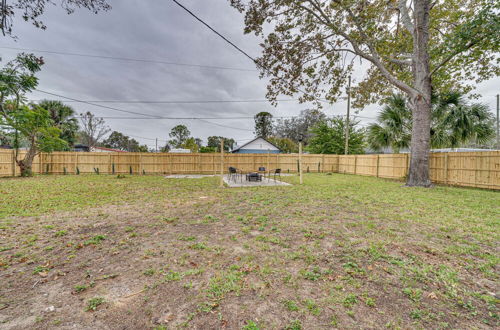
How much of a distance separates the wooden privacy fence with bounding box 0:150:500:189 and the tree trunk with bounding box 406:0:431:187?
1.75 meters

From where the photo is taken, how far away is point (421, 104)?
27.6 feet

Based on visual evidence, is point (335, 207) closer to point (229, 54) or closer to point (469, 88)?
point (469, 88)

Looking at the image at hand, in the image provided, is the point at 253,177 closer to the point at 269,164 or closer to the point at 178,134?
the point at 269,164

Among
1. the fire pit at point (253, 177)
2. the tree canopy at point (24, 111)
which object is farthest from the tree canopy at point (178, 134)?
the fire pit at point (253, 177)

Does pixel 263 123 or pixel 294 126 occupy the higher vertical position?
pixel 263 123

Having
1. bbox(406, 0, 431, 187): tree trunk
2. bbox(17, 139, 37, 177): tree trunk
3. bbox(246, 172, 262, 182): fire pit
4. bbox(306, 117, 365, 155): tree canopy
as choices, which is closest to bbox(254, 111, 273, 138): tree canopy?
bbox(306, 117, 365, 155): tree canopy

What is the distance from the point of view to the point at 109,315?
5.13 feet

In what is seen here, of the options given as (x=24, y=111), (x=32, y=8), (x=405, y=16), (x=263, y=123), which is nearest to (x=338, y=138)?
(x=405, y=16)

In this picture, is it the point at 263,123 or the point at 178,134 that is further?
the point at 178,134

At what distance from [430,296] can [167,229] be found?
3645 mm

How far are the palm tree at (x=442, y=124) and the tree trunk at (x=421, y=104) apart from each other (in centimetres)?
155

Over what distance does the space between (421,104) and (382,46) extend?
336cm

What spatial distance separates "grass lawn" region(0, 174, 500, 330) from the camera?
156 centimetres

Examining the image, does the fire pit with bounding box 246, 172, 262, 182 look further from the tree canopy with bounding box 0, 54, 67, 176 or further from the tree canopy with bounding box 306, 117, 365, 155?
the tree canopy with bounding box 306, 117, 365, 155
